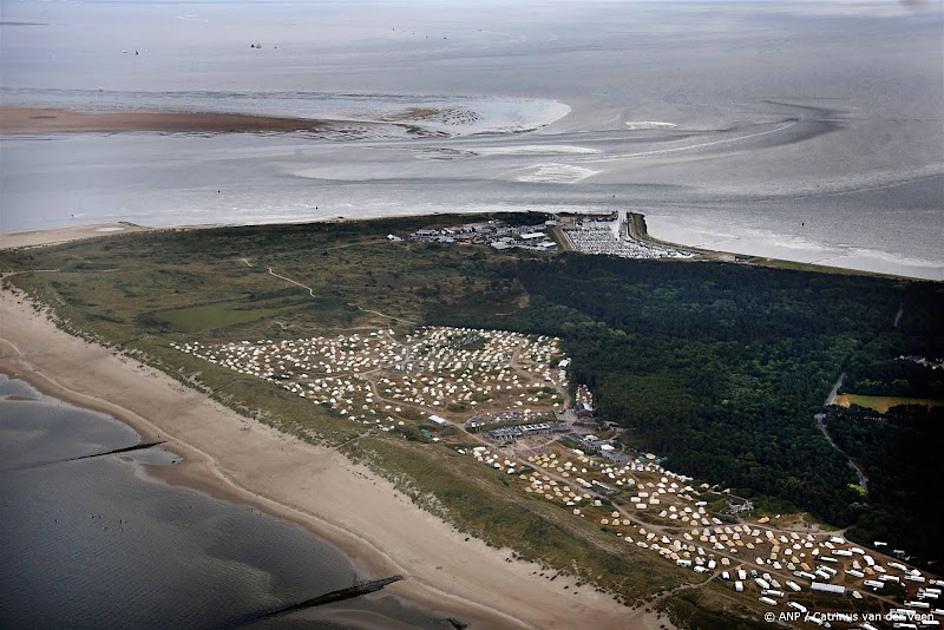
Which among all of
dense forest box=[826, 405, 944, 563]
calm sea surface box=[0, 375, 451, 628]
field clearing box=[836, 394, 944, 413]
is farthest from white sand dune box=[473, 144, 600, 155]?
calm sea surface box=[0, 375, 451, 628]

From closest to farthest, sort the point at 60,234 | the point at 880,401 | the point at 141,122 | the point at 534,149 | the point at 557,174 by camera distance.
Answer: the point at 880,401 < the point at 60,234 < the point at 557,174 < the point at 534,149 < the point at 141,122

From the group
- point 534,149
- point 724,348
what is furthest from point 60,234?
point 724,348

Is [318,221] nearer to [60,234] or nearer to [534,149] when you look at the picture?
[60,234]

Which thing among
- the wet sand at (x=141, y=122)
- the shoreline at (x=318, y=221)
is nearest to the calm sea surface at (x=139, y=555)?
the shoreline at (x=318, y=221)

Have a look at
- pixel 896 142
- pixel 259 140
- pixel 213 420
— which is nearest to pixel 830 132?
pixel 896 142

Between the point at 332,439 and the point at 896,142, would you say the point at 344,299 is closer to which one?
the point at 332,439

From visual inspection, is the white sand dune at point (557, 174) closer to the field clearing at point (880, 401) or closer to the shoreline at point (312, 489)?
the field clearing at point (880, 401)

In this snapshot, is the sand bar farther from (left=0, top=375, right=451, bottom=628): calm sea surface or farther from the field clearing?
the field clearing
